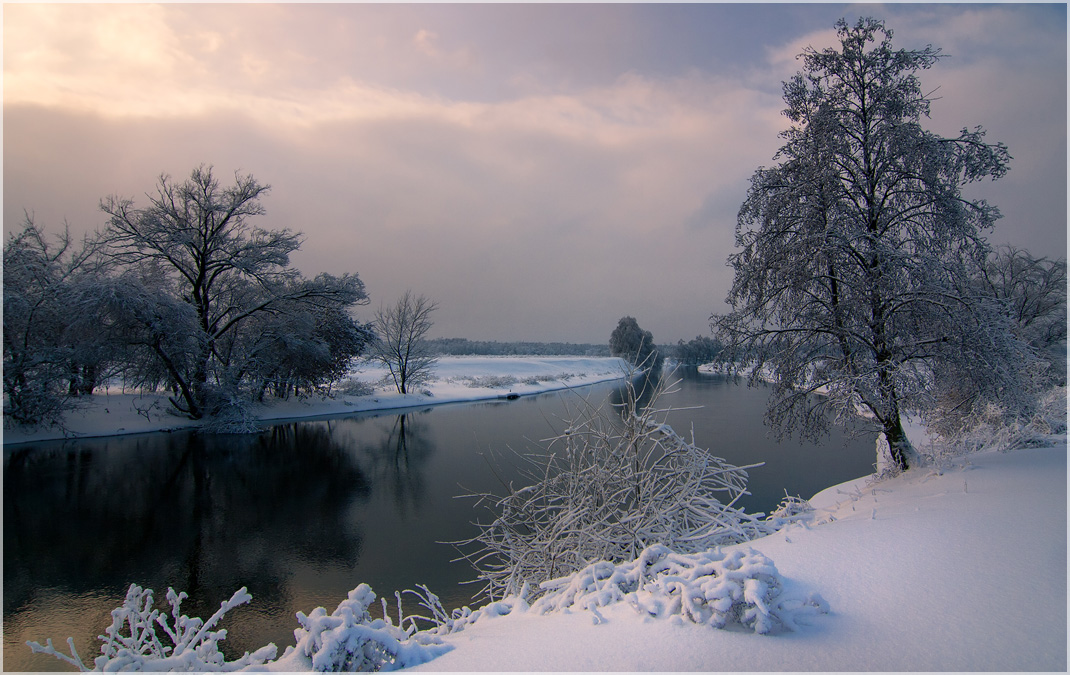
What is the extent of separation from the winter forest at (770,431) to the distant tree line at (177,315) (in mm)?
122

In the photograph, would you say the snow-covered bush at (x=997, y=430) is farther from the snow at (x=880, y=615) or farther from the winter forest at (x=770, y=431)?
the snow at (x=880, y=615)

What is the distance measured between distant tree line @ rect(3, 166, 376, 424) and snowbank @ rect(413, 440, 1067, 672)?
19124 millimetres

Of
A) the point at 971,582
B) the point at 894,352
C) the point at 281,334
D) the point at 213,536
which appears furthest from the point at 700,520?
the point at 281,334

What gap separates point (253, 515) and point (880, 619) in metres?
9.39

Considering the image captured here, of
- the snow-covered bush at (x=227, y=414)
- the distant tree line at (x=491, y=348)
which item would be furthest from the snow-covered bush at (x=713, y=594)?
the distant tree line at (x=491, y=348)

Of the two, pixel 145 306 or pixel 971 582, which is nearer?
pixel 971 582

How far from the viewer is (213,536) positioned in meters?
7.92

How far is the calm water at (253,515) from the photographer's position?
18.9 feet

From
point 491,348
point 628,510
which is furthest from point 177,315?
point 491,348

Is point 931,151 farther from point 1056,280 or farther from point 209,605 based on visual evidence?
point 1056,280

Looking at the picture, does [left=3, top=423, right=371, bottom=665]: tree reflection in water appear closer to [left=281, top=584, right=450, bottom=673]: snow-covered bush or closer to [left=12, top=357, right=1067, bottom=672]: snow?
[left=281, top=584, right=450, bottom=673]: snow-covered bush

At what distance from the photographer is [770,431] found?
9469 millimetres

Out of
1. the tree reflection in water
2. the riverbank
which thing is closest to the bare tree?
the riverbank

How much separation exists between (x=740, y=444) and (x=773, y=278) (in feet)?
23.7
